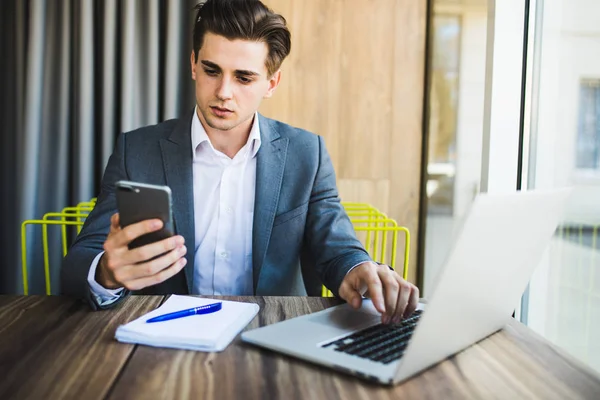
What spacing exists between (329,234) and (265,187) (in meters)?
0.22

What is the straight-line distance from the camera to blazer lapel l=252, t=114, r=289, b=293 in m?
1.48

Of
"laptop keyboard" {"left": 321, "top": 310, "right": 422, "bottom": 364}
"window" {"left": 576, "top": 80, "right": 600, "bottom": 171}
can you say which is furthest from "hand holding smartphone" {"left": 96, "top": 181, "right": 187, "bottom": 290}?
"window" {"left": 576, "top": 80, "right": 600, "bottom": 171}

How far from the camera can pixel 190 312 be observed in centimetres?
98

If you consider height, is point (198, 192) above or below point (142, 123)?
below

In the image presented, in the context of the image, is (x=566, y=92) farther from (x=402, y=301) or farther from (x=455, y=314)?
(x=455, y=314)

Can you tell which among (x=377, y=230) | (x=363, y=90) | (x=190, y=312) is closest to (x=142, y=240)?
(x=190, y=312)

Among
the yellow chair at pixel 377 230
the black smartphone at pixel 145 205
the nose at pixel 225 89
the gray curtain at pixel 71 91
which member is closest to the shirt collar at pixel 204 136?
the nose at pixel 225 89

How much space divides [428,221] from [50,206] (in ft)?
5.53

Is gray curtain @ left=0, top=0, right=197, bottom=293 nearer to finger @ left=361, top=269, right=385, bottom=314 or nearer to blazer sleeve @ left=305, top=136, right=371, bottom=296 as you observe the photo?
blazer sleeve @ left=305, top=136, right=371, bottom=296

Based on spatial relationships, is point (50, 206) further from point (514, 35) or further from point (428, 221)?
point (514, 35)

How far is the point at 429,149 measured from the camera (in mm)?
2500

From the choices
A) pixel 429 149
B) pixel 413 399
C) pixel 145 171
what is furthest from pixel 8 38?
pixel 413 399

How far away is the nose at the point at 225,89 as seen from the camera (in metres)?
1.49

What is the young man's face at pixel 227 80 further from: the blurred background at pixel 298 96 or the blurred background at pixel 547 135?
the blurred background at pixel 298 96
